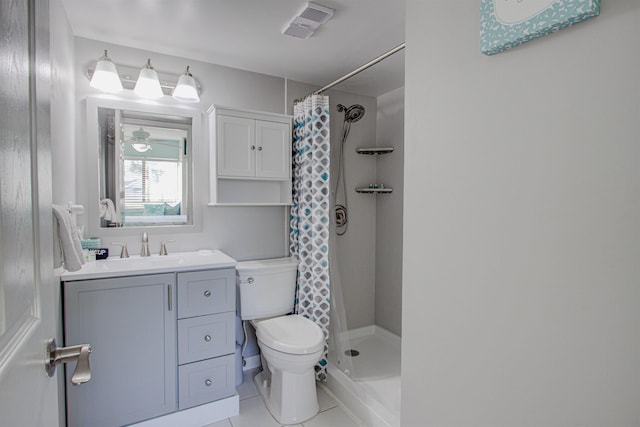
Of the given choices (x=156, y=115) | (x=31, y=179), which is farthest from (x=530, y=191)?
(x=156, y=115)

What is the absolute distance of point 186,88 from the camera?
2.23m

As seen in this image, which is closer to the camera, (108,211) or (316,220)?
(108,211)

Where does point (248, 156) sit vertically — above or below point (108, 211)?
above

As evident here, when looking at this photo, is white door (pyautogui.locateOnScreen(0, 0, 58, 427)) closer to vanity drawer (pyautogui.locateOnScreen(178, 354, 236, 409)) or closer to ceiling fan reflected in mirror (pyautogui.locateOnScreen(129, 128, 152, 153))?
vanity drawer (pyautogui.locateOnScreen(178, 354, 236, 409))

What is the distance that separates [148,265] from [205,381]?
79 centimetres

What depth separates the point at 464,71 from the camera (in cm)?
97

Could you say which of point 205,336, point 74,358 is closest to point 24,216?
point 74,358

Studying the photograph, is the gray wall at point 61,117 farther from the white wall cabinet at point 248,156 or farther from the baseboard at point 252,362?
the baseboard at point 252,362

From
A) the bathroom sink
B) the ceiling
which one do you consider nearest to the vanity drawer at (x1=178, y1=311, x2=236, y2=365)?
the bathroom sink

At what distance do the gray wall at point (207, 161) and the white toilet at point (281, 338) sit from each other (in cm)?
Result: 20

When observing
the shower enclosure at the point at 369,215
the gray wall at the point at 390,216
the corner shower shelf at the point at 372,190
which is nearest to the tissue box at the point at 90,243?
the shower enclosure at the point at 369,215

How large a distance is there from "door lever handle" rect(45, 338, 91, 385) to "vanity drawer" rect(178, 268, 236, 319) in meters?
1.18

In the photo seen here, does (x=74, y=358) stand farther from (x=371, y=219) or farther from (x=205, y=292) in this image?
(x=371, y=219)

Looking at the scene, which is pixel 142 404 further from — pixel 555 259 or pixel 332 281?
pixel 555 259
